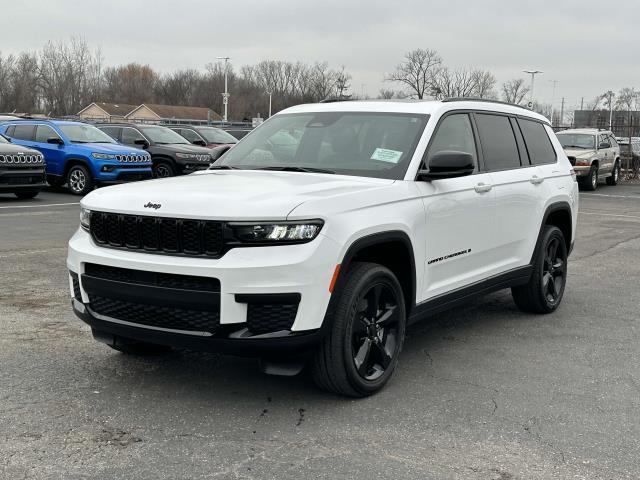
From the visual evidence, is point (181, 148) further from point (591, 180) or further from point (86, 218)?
point (86, 218)

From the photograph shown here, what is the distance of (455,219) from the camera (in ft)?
16.2

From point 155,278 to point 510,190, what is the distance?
10.1ft

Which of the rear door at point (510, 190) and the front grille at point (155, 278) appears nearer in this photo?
the front grille at point (155, 278)

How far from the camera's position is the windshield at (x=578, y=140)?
75.6ft

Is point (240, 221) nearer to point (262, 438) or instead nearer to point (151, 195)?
point (151, 195)

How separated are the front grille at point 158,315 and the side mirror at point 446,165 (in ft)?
5.79

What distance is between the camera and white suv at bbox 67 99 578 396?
3.71m

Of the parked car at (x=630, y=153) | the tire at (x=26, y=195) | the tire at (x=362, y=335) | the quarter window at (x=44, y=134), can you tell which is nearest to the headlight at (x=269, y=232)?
the tire at (x=362, y=335)

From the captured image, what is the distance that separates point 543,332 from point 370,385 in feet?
7.51

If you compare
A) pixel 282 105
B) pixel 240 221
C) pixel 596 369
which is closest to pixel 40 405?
pixel 240 221

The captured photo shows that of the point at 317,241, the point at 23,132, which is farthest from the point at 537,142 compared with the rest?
the point at 23,132

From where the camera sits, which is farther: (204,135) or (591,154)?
(204,135)

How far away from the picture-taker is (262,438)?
3.68 metres

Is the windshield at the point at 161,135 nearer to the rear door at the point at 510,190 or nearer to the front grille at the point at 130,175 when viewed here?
the front grille at the point at 130,175
